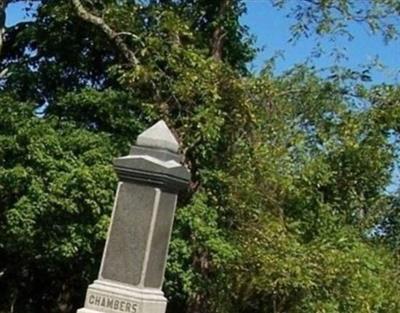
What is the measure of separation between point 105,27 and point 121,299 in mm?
6691

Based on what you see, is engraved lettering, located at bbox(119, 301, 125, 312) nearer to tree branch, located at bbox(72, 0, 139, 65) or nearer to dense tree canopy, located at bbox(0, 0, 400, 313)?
dense tree canopy, located at bbox(0, 0, 400, 313)

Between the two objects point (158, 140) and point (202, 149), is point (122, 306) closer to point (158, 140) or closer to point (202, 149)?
point (158, 140)

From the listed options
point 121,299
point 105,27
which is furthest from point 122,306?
point 105,27

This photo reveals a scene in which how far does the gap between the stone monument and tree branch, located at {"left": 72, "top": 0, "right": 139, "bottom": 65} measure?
558cm

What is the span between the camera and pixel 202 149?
11.8 meters

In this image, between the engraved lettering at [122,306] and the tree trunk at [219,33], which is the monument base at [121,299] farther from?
the tree trunk at [219,33]

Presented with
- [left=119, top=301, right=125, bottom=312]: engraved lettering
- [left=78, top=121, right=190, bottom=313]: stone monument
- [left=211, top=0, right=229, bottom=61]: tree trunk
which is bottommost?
[left=119, top=301, right=125, bottom=312]: engraved lettering

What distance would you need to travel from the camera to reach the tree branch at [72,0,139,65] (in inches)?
492

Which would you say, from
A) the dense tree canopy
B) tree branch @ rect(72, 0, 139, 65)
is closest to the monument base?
the dense tree canopy

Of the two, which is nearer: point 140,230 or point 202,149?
point 140,230

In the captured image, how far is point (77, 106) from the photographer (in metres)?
13.0

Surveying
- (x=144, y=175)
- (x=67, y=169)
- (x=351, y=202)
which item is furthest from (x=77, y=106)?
(x=144, y=175)

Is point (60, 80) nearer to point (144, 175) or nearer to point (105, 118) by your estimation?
point (105, 118)

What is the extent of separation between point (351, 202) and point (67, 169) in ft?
18.6
